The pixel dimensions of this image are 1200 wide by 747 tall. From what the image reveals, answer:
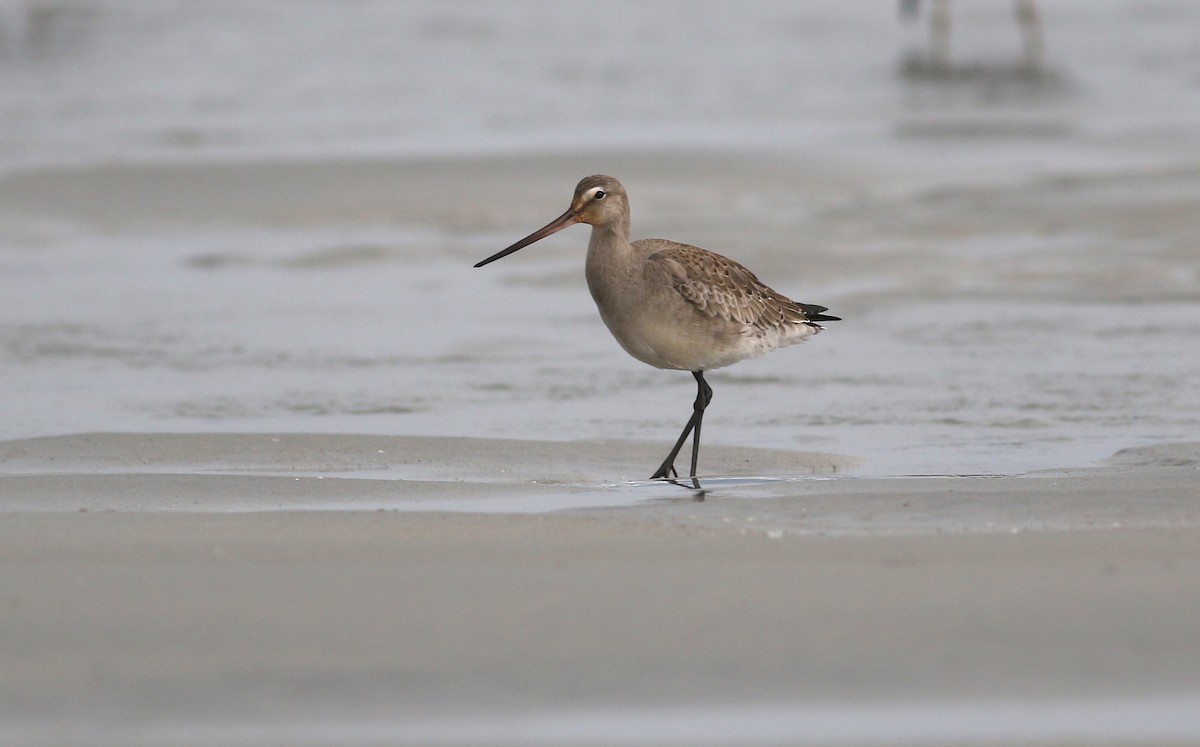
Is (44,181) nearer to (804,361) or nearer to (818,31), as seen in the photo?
(804,361)

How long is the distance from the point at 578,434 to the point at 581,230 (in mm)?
5522

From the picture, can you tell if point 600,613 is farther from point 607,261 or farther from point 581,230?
point 581,230

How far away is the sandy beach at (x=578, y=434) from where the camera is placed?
3.70 m

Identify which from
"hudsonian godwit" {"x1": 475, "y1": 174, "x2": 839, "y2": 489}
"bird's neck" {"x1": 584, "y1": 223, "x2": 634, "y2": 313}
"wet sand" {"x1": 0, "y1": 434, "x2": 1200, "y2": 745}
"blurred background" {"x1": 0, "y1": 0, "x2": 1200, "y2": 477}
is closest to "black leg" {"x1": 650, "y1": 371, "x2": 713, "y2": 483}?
"hudsonian godwit" {"x1": 475, "y1": 174, "x2": 839, "y2": 489}

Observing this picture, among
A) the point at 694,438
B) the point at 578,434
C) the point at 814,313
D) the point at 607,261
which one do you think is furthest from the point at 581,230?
the point at 694,438

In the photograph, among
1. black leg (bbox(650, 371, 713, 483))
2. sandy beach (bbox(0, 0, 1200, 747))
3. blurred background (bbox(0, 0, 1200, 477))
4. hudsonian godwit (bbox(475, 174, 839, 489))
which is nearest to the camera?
sandy beach (bbox(0, 0, 1200, 747))

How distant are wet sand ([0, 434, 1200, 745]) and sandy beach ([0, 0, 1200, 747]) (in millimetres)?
14

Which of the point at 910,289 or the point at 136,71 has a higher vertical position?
the point at 136,71

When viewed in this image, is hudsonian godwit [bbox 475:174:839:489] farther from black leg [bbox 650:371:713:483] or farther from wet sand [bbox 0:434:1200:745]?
wet sand [bbox 0:434:1200:745]

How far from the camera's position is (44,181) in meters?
14.4

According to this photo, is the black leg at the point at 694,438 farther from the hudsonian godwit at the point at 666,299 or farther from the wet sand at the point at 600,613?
the wet sand at the point at 600,613

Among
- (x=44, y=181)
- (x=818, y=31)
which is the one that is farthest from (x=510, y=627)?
(x=818, y=31)

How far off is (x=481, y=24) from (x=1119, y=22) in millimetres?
9957

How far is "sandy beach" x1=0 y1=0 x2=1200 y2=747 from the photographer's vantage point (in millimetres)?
3695
